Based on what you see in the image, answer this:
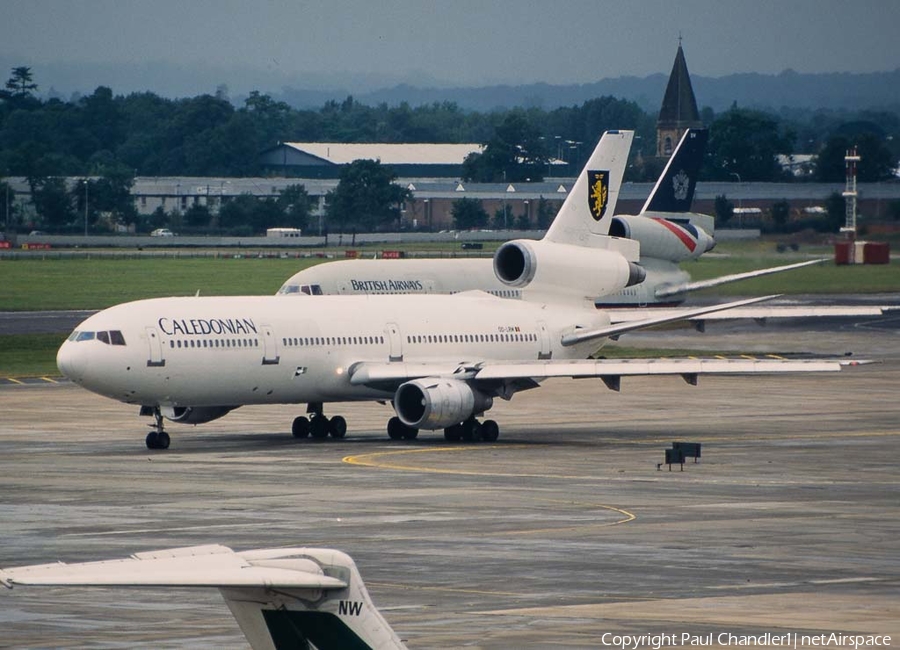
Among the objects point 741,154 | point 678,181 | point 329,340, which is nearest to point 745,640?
point 329,340

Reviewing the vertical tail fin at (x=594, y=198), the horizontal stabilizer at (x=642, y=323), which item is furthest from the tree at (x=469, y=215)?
the horizontal stabilizer at (x=642, y=323)

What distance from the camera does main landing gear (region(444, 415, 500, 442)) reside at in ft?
168

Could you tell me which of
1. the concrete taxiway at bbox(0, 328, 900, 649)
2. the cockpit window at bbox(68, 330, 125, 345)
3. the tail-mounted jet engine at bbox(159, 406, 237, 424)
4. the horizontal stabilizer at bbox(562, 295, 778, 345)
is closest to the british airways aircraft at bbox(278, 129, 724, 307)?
the concrete taxiway at bbox(0, 328, 900, 649)

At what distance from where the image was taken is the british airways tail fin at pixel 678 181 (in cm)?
7794

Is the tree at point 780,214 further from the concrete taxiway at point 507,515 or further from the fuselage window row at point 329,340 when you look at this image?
the fuselage window row at point 329,340

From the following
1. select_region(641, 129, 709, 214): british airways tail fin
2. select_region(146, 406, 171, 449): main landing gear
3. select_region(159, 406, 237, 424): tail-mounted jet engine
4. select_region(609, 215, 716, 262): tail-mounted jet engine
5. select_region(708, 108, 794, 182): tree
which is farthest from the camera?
select_region(708, 108, 794, 182): tree

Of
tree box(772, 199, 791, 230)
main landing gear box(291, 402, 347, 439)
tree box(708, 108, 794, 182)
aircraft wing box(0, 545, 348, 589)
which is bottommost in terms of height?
main landing gear box(291, 402, 347, 439)

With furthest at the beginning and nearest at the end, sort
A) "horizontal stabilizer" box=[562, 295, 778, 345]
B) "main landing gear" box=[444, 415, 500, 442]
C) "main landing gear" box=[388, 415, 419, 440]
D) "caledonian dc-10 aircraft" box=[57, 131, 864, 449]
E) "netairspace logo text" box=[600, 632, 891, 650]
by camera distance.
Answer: "horizontal stabilizer" box=[562, 295, 778, 345] → "main landing gear" box=[388, 415, 419, 440] → "main landing gear" box=[444, 415, 500, 442] → "caledonian dc-10 aircraft" box=[57, 131, 864, 449] → "netairspace logo text" box=[600, 632, 891, 650]

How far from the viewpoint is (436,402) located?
4850cm

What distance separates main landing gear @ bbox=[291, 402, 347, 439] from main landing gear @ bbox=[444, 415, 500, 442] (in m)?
3.45

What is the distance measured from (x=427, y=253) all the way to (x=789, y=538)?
130 meters

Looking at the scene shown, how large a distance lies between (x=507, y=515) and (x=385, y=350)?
17.3 m

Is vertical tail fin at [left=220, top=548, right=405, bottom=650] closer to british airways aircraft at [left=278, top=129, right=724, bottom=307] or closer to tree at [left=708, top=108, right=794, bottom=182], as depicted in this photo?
british airways aircraft at [left=278, top=129, right=724, bottom=307]

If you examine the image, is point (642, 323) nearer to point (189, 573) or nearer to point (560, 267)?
point (560, 267)
